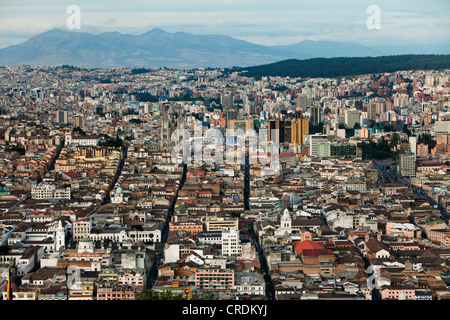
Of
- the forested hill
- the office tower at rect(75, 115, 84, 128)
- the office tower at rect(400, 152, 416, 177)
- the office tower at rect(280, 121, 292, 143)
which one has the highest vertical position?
the forested hill

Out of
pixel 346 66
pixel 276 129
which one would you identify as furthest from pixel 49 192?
pixel 346 66

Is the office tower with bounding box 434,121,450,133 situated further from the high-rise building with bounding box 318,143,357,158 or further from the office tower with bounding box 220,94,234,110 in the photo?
the office tower with bounding box 220,94,234,110

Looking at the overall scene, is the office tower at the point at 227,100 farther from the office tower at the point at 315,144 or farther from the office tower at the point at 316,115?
the office tower at the point at 315,144

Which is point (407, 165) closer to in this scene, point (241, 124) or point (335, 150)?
point (335, 150)

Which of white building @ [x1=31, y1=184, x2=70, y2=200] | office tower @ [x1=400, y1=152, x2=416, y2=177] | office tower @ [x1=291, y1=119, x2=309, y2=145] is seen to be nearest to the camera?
white building @ [x1=31, y1=184, x2=70, y2=200]

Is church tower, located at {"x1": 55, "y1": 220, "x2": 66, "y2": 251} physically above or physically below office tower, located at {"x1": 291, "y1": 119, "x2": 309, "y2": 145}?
Answer: below

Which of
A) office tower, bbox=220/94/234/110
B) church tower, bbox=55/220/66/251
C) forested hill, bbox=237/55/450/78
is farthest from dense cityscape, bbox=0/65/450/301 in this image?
forested hill, bbox=237/55/450/78
